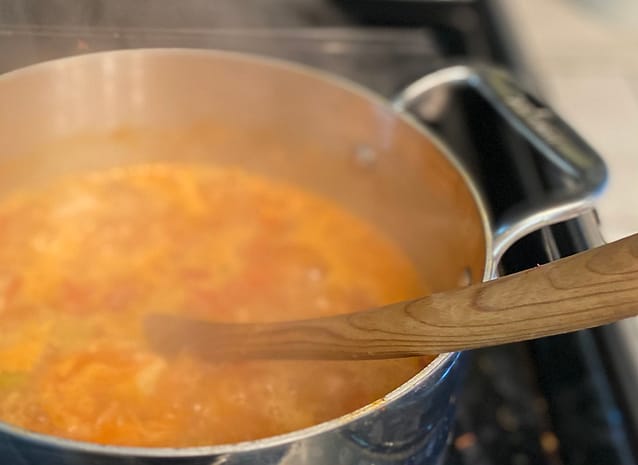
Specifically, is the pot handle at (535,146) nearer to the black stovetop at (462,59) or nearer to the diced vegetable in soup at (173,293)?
the black stovetop at (462,59)

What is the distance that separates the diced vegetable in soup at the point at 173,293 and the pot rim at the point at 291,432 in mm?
136

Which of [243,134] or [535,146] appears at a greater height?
[243,134]

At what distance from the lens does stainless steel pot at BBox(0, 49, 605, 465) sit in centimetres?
79

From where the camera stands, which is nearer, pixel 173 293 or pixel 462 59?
pixel 173 293

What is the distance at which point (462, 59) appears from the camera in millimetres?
1182

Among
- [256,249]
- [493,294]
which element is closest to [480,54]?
[256,249]

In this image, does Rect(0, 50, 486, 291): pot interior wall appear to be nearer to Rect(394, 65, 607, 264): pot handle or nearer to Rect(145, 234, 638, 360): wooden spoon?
Rect(394, 65, 607, 264): pot handle

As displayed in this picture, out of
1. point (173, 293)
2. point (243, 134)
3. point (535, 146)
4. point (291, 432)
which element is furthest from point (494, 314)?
point (243, 134)

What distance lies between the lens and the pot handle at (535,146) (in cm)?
73

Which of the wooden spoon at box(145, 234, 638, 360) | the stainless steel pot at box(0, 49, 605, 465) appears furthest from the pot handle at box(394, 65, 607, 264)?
the wooden spoon at box(145, 234, 638, 360)

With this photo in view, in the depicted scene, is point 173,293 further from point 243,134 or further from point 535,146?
point 535,146

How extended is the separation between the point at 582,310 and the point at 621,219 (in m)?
0.58

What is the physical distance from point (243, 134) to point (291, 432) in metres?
0.61

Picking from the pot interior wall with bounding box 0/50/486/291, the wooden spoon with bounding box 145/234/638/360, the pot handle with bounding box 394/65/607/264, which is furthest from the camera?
the pot interior wall with bounding box 0/50/486/291
